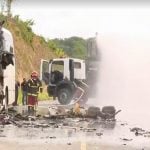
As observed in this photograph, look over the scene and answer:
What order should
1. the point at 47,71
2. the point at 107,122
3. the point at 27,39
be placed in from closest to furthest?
the point at 107,122 < the point at 47,71 < the point at 27,39

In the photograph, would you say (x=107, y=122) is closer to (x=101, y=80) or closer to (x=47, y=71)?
(x=101, y=80)

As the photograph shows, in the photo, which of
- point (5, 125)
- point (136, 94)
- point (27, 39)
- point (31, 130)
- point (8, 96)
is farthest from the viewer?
point (27, 39)

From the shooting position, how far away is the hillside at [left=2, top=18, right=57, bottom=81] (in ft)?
208

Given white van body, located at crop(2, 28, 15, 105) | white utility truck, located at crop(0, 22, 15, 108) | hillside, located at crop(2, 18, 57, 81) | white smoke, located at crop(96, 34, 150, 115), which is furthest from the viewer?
hillside, located at crop(2, 18, 57, 81)

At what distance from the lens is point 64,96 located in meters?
35.5

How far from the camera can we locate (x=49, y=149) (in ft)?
43.4

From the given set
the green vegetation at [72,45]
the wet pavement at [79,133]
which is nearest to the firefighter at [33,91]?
the wet pavement at [79,133]

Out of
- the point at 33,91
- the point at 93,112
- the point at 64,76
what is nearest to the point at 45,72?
the point at 64,76

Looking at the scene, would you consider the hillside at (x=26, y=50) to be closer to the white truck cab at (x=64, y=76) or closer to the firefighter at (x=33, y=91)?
the white truck cab at (x=64, y=76)

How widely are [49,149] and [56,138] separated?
252cm

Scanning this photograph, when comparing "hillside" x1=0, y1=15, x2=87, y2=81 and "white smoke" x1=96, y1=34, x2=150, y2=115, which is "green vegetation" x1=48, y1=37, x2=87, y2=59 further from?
"white smoke" x1=96, y1=34, x2=150, y2=115

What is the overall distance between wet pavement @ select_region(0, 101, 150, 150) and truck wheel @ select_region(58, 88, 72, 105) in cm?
1230

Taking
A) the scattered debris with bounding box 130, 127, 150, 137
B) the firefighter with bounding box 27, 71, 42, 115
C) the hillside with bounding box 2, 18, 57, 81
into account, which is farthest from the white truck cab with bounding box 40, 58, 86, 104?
the hillside with bounding box 2, 18, 57, 81

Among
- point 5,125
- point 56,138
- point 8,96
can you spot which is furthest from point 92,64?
point 56,138
